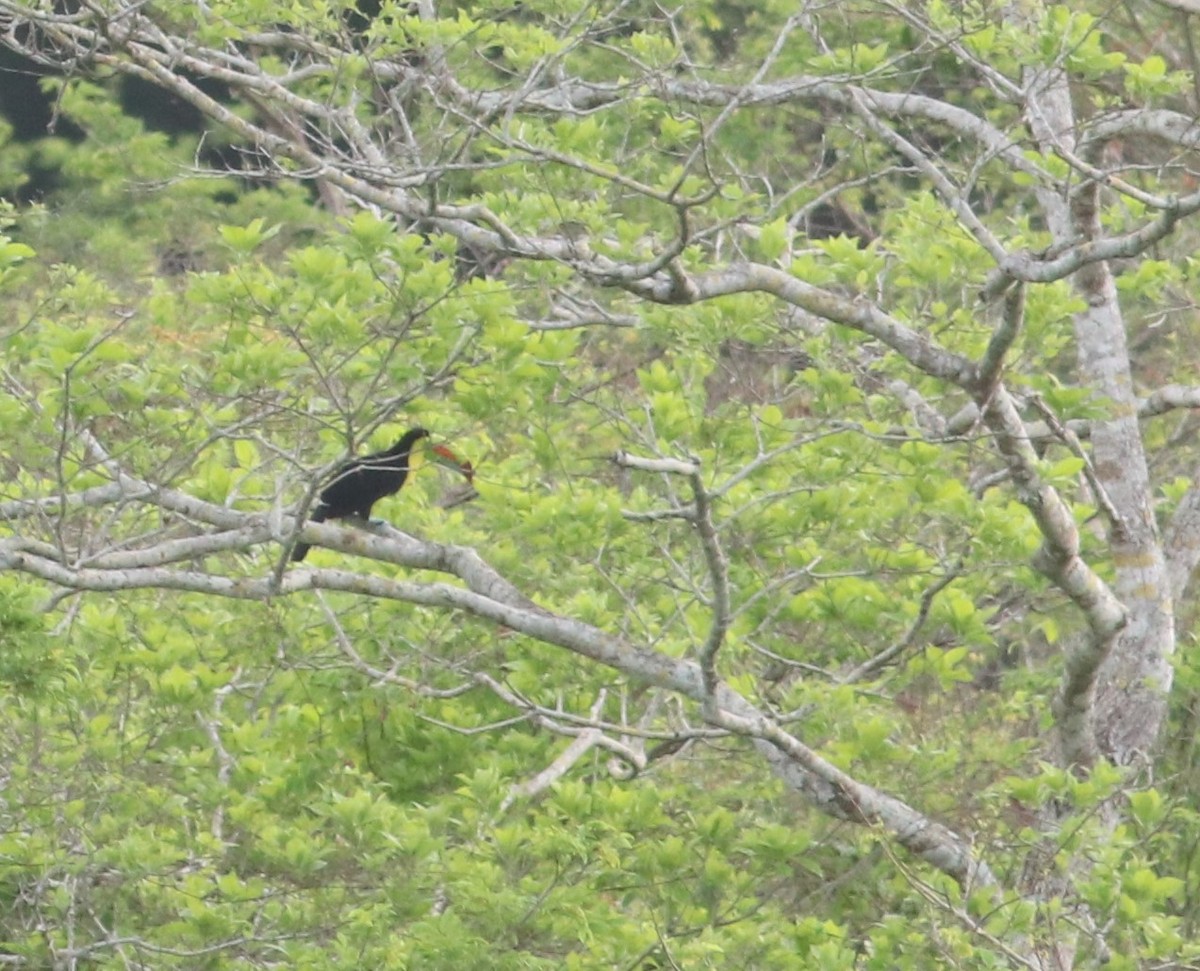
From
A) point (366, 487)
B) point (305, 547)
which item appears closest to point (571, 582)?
point (366, 487)

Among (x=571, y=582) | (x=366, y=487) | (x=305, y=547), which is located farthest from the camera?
(x=571, y=582)

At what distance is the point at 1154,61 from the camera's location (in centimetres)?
535

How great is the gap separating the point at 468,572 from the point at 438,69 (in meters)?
1.82

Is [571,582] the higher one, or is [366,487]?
[366,487]

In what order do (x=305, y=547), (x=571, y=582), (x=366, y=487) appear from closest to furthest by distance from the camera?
(x=305, y=547)
(x=366, y=487)
(x=571, y=582)

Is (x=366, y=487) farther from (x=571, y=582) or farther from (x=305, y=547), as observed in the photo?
(x=571, y=582)

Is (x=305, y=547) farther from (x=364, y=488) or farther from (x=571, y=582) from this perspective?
(x=571, y=582)

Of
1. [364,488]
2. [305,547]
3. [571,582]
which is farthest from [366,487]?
[571,582]

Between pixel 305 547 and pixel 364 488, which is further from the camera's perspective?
pixel 364 488

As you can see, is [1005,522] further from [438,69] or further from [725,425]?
[438,69]

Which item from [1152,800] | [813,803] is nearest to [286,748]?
[813,803]

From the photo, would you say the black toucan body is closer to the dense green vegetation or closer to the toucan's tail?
the toucan's tail

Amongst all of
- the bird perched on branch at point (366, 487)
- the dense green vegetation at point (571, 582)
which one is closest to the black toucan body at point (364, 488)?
the bird perched on branch at point (366, 487)

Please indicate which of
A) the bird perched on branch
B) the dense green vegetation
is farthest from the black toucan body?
the dense green vegetation
